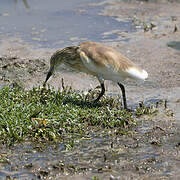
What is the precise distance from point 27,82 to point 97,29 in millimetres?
3793

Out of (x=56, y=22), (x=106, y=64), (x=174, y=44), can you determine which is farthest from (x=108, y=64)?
(x=56, y=22)

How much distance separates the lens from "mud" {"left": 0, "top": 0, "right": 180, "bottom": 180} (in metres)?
5.02

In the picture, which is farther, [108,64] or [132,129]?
[108,64]

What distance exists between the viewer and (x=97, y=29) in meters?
11.4

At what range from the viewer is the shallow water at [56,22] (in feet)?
35.4

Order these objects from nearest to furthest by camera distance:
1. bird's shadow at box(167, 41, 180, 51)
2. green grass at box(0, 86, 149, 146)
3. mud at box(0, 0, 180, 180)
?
mud at box(0, 0, 180, 180) → green grass at box(0, 86, 149, 146) → bird's shadow at box(167, 41, 180, 51)

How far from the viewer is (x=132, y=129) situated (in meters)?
6.19

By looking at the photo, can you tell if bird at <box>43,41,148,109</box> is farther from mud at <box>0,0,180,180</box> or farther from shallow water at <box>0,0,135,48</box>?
shallow water at <box>0,0,135,48</box>

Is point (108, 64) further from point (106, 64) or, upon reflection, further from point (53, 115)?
point (53, 115)

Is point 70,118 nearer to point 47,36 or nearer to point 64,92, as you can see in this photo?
point 64,92

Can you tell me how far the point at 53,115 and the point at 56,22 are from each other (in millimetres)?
6157

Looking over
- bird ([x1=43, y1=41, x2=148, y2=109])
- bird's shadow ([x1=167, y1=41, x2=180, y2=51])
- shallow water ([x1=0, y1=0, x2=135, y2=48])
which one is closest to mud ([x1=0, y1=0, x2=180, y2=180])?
bird's shadow ([x1=167, y1=41, x2=180, y2=51])

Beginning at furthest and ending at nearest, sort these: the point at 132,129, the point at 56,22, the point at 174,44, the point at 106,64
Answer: the point at 56,22, the point at 174,44, the point at 106,64, the point at 132,129

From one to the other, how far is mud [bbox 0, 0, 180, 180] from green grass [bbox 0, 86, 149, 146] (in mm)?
203
